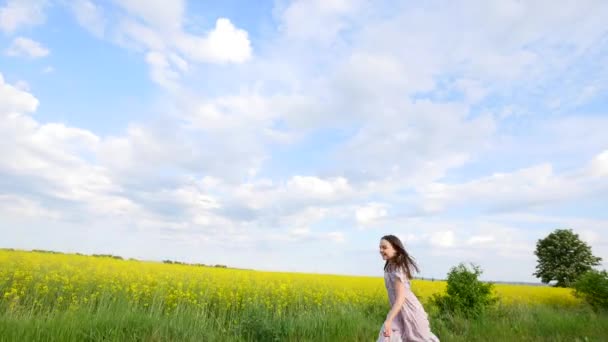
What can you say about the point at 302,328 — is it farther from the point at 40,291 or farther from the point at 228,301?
the point at 40,291

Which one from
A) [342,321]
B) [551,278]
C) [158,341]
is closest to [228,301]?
[342,321]

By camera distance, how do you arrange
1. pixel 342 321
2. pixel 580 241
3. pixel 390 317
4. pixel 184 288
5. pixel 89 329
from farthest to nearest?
pixel 580 241 < pixel 184 288 < pixel 342 321 < pixel 89 329 < pixel 390 317

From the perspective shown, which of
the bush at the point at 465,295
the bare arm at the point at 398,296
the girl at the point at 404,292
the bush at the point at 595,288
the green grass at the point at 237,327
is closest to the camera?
the bare arm at the point at 398,296

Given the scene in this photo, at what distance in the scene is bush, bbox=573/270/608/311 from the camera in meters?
17.2

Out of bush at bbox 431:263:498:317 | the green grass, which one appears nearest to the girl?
the green grass

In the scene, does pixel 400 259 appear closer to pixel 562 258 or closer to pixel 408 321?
pixel 408 321

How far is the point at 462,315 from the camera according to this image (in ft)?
39.8

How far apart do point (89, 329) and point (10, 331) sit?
0.96 metres

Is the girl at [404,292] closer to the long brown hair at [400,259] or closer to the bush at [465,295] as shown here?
the long brown hair at [400,259]

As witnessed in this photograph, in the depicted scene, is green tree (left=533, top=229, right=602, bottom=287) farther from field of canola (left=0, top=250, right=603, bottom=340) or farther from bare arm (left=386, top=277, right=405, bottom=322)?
bare arm (left=386, top=277, right=405, bottom=322)

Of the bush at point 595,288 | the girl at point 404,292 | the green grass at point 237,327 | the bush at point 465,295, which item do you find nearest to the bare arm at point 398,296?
the girl at point 404,292

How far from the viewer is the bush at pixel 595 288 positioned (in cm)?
1719

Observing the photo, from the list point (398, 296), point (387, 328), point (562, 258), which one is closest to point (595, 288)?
point (398, 296)

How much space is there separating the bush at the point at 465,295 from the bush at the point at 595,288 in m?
7.45
